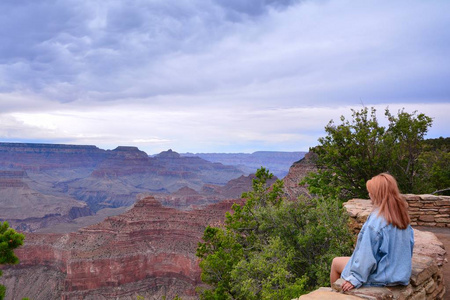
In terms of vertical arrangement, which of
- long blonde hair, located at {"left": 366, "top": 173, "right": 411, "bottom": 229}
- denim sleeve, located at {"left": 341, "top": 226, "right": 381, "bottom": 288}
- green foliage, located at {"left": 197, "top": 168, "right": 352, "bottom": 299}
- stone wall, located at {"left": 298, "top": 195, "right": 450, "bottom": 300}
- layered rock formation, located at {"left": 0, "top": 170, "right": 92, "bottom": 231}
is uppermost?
long blonde hair, located at {"left": 366, "top": 173, "right": 411, "bottom": 229}

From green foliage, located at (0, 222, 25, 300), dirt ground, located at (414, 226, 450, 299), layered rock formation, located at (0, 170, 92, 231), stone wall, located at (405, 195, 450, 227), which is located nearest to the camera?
dirt ground, located at (414, 226, 450, 299)

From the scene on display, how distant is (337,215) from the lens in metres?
8.00

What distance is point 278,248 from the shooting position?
7945 mm

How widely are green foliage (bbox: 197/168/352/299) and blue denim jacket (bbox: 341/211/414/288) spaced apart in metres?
2.58

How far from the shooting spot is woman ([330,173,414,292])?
3.94 meters

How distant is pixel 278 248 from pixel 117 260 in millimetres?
44002

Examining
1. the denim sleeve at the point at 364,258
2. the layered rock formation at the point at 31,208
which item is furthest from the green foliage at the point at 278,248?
the layered rock formation at the point at 31,208

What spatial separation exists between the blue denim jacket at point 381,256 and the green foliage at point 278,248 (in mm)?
2576

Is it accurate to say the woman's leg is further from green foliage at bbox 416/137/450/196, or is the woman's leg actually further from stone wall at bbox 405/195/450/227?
green foliage at bbox 416/137/450/196

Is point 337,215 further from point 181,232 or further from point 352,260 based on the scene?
point 181,232

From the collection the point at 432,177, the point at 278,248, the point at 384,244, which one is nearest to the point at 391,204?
the point at 384,244

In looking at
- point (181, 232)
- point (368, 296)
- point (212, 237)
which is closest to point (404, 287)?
point (368, 296)

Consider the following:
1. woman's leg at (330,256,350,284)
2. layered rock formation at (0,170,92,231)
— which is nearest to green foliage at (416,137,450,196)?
woman's leg at (330,256,350,284)

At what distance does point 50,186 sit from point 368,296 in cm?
21629
